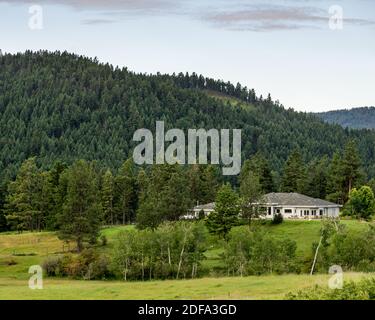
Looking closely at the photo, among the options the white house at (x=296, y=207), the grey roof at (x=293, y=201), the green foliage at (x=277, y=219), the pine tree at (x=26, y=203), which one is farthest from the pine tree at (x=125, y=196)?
the green foliage at (x=277, y=219)

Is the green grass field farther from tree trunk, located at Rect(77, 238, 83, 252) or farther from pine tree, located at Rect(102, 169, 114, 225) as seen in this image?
pine tree, located at Rect(102, 169, 114, 225)

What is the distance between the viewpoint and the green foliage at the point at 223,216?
8519cm

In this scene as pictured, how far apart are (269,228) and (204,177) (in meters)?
26.9

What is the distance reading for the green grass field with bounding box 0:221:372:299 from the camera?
41.9 m

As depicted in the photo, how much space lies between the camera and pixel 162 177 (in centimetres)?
10244

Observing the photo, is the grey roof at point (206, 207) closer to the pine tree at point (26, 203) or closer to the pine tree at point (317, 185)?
the pine tree at point (317, 185)

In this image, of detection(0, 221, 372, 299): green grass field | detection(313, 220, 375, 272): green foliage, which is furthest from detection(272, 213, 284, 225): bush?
detection(313, 220, 375, 272): green foliage

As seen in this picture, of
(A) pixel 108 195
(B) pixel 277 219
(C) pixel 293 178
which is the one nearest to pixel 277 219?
(B) pixel 277 219

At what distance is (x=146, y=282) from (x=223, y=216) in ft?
98.2

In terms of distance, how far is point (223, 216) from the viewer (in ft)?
281
